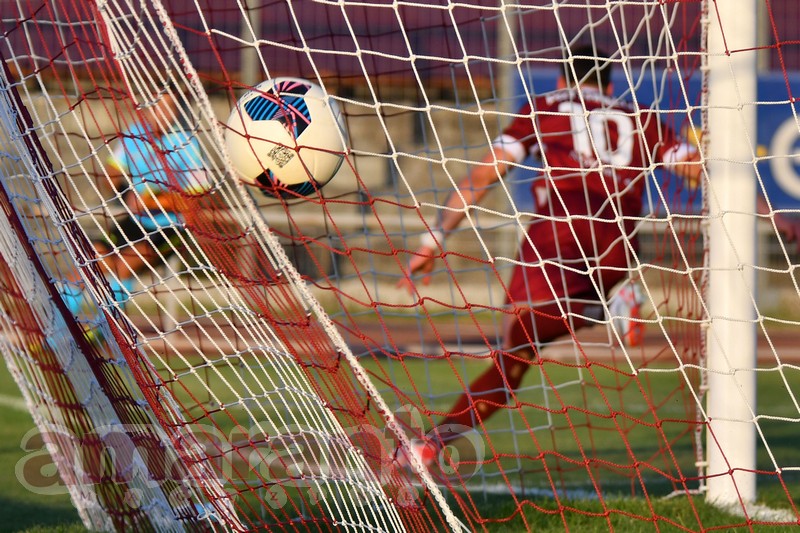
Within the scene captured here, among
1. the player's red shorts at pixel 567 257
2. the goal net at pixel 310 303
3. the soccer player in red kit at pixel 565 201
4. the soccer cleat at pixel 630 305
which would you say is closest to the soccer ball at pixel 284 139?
the goal net at pixel 310 303

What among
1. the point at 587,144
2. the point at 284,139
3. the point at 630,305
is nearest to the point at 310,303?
the point at 284,139

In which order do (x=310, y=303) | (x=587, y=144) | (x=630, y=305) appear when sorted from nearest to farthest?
(x=310, y=303), (x=630, y=305), (x=587, y=144)

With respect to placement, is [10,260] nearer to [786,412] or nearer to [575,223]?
[575,223]

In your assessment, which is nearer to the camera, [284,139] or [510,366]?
[284,139]

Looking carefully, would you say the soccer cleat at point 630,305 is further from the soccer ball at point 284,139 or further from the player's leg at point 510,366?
the soccer ball at point 284,139

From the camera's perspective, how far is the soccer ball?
2852 millimetres

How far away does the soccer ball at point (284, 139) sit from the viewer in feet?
9.36

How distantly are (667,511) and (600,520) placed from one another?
0.29 metres

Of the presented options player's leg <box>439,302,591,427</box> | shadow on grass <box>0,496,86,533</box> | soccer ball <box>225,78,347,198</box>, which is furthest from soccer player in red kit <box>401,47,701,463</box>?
shadow on grass <box>0,496,86,533</box>

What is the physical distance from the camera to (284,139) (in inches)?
115

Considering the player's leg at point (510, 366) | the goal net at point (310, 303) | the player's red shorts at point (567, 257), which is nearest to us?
the goal net at point (310, 303)

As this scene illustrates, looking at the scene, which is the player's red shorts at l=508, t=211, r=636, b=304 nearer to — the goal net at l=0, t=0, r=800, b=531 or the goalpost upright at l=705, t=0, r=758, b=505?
the goal net at l=0, t=0, r=800, b=531

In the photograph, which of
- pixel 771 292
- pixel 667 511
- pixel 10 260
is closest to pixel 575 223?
pixel 667 511

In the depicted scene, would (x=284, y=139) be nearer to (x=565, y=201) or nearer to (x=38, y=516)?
(x=38, y=516)
